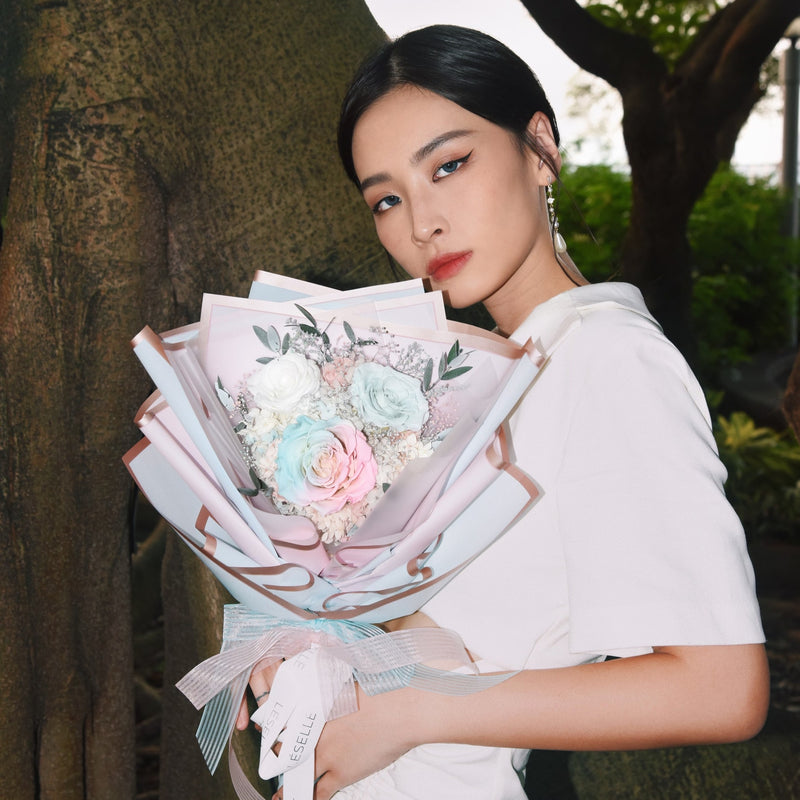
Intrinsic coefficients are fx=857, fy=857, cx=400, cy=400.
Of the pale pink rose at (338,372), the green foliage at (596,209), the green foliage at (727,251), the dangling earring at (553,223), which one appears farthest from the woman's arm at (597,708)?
the green foliage at (727,251)

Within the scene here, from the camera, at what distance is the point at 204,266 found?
1864 mm

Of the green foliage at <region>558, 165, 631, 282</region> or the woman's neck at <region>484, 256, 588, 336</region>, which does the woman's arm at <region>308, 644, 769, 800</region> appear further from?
the green foliage at <region>558, 165, 631, 282</region>

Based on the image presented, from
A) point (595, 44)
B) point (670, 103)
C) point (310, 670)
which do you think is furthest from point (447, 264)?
point (670, 103)

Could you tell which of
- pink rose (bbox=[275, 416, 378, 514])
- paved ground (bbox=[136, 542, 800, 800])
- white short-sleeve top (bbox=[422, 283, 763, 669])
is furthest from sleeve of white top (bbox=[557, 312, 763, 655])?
paved ground (bbox=[136, 542, 800, 800])

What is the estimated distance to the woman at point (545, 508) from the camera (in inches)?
40.0

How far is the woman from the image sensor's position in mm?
1016

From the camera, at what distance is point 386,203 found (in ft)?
4.60

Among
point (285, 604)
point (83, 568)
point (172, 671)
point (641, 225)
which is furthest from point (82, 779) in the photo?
point (641, 225)

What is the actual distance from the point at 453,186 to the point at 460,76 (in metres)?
0.17

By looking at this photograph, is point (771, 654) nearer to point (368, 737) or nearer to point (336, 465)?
point (368, 737)

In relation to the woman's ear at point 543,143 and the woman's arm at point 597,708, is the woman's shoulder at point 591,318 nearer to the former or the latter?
the woman's ear at point 543,143

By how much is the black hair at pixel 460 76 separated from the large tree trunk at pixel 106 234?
51 cm

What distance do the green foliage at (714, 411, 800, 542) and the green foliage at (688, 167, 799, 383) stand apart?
2005mm

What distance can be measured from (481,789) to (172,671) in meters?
1.07
